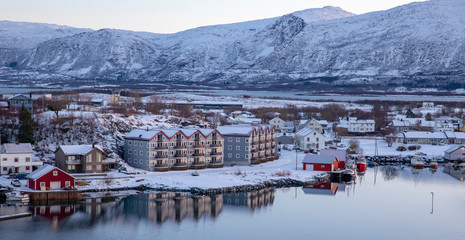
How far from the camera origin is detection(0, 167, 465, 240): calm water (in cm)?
2172

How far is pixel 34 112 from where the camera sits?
39906mm

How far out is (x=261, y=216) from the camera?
2450 cm

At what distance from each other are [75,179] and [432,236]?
1501 cm

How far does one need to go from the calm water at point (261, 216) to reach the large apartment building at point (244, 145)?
564cm

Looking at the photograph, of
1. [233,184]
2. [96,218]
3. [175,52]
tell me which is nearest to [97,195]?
[96,218]

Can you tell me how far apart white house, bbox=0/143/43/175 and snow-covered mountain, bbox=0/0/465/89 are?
106491mm

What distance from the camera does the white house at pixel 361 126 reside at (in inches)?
2142

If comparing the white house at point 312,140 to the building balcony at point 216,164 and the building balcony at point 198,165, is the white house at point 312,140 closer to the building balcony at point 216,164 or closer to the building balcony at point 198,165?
the building balcony at point 216,164

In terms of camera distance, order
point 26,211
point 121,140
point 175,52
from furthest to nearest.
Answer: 1. point 175,52
2. point 121,140
3. point 26,211

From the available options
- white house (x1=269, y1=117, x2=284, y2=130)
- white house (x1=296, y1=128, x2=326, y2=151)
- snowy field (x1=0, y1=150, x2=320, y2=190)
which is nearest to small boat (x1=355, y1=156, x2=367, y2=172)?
snowy field (x1=0, y1=150, x2=320, y2=190)

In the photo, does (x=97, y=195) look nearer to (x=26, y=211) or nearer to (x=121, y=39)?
(x=26, y=211)

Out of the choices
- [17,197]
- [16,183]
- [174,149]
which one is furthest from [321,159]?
[17,197]

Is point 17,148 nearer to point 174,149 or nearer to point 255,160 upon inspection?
point 174,149

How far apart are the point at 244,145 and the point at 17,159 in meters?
11.8
